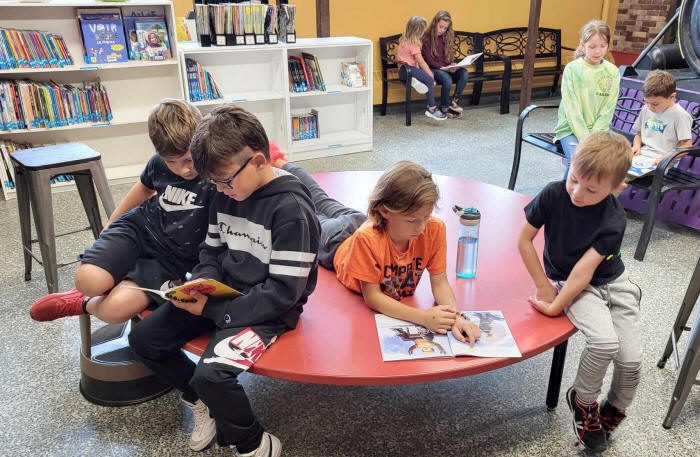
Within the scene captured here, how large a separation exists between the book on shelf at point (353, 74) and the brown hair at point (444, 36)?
4.93 feet

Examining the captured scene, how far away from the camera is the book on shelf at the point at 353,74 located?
16.1 ft

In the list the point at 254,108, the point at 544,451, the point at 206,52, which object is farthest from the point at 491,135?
the point at 544,451

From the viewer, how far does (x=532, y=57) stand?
6.18m

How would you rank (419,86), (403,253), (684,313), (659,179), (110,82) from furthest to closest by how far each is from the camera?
(419,86) < (110,82) < (659,179) < (684,313) < (403,253)

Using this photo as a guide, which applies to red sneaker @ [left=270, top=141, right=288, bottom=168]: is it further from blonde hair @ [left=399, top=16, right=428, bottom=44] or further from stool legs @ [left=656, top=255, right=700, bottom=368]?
blonde hair @ [left=399, top=16, right=428, bottom=44]

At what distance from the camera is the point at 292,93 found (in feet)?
15.2

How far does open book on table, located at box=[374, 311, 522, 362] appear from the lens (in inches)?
61.2

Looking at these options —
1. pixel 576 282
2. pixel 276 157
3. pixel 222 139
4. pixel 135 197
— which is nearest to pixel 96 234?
pixel 135 197

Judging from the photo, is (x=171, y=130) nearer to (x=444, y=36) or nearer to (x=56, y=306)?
(x=56, y=306)

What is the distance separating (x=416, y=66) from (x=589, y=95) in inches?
110

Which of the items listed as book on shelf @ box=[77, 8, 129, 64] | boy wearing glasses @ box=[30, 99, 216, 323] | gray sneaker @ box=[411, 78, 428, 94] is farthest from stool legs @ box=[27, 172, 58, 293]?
gray sneaker @ box=[411, 78, 428, 94]

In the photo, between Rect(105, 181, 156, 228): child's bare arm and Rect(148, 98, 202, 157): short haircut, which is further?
Rect(105, 181, 156, 228): child's bare arm

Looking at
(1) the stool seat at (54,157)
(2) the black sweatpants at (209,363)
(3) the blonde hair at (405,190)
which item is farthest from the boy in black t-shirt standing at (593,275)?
(1) the stool seat at (54,157)

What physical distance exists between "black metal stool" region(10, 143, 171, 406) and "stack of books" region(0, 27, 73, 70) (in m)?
1.38
